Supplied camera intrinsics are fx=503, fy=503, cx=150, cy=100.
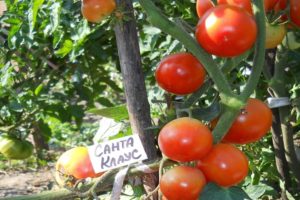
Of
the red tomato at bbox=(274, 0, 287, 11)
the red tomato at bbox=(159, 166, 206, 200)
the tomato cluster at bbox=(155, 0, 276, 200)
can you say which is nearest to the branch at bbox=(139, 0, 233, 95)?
the tomato cluster at bbox=(155, 0, 276, 200)

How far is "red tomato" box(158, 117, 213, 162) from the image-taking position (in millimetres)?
595

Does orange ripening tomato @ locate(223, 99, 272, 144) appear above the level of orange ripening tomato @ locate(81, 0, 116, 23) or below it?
below

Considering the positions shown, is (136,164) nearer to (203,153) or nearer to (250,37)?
(203,153)

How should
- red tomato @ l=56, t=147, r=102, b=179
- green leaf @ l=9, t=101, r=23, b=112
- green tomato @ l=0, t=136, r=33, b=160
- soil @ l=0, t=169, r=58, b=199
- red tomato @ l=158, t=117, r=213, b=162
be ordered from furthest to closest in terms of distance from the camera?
soil @ l=0, t=169, r=58, b=199 < green tomato @ l=0, t=136, r=33, b=160 < green leaf @ l=9, t=101, r=23, b=112 < red tomato @ l=56, t=147, r=102, b=179 < red tomato @ l=158, t=117, r=213, b=162

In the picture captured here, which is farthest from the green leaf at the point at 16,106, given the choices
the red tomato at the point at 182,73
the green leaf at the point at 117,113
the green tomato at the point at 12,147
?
the red tomato at the point at 182,73

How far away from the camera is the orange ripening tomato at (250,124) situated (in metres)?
0.64

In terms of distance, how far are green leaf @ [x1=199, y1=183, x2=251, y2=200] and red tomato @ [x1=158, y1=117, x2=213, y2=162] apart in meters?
0.04

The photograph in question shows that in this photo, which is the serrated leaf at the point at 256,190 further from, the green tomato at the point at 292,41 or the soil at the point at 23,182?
the soil at the point at 23,182

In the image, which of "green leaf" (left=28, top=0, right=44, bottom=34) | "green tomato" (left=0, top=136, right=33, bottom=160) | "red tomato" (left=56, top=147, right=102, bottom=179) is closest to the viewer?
"red tomato" (left=56, top=147, right=102, bottom=179)

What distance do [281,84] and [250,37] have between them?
21.0 inches

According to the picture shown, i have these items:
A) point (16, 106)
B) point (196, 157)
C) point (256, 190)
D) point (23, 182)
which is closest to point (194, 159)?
point (196, 157)

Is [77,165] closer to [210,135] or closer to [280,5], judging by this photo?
[210,135]

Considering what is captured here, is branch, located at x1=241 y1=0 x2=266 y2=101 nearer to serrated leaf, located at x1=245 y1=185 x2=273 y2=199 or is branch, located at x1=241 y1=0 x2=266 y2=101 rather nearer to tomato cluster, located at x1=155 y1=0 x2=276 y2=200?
tomato cluster, located at x1=155 y1=0 x2=276 y2=200

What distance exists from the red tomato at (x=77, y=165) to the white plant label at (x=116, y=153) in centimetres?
1
